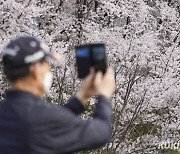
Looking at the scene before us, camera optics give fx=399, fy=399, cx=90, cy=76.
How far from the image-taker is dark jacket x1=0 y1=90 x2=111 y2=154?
5.00 feet

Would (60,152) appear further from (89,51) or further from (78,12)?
(78,12)

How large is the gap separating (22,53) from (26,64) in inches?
1.9

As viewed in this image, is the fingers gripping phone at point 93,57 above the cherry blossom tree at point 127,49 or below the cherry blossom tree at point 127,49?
below

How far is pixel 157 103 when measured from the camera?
26.9 ft

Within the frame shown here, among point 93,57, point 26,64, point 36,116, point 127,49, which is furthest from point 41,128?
point 127,49

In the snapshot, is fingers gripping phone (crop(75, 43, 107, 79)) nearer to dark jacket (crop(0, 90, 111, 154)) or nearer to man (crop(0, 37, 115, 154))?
man (crop(0, 37, 115, 154))

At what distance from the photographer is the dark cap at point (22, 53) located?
159 centimetres

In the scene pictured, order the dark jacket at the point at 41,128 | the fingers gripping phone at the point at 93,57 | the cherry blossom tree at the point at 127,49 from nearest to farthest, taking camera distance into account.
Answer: the dark jacket at the point at 41,128
the fingers gripping phone at the point at 93,57
the cherry blossom tree at the point at 127,49

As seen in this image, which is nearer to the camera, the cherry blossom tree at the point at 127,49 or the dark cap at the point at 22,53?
the dark cap at the point at 22,53

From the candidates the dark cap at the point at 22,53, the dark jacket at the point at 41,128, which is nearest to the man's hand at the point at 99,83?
the dark jacket at the point at 41,128

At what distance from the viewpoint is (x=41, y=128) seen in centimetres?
152

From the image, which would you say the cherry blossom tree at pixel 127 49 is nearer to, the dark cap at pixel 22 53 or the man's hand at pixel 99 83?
the man's hand at pixel 99 83

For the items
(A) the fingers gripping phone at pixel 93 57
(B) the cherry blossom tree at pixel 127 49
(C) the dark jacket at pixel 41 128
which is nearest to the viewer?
(C) the dark jacket at pixel 41 128

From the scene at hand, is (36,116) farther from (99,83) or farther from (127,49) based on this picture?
(127,49)
